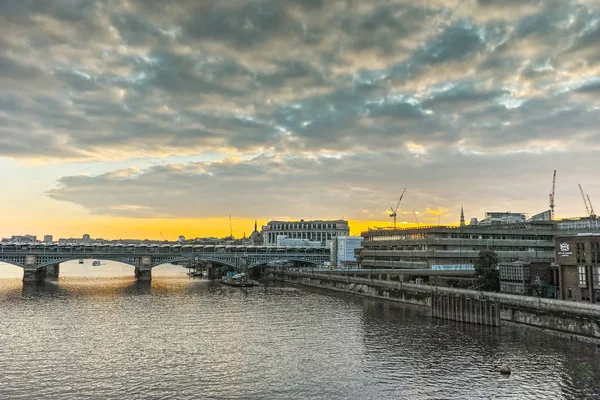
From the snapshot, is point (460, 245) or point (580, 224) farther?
point (580, 224)

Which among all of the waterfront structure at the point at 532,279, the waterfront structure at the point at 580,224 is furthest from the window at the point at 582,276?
the waterfront structure at the point at 580,224

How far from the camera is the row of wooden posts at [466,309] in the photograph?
79.7 m

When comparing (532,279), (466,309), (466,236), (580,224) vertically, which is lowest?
(466,309)

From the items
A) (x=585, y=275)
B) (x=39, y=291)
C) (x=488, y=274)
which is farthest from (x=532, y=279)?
(x=39, y=291)

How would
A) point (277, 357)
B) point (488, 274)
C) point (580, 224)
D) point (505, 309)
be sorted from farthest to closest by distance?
1. point (580, 224)
2. point (488, 274)
3. point (505, 309)
4. point (277, 357)

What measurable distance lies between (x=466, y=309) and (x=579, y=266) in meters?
20.4

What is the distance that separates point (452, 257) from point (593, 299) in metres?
71.2

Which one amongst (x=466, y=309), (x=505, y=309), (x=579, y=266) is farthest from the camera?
(x=466, y=309)

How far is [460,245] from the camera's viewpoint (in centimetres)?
14862

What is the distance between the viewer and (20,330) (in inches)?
2921

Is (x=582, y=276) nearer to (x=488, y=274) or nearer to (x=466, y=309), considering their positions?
(x=466, y=309)

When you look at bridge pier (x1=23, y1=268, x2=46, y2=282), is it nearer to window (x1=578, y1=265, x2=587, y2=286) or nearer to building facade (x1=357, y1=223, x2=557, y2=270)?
building facade (x1=357, y1=223, x2=557, y2=270)

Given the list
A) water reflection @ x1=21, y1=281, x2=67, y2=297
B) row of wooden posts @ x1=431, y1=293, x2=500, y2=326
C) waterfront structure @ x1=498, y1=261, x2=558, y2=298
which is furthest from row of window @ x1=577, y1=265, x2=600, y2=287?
water reflection @ x1=21, y1=281, x2=67, y2=297

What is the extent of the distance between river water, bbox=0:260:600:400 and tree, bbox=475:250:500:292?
67.8 feet
